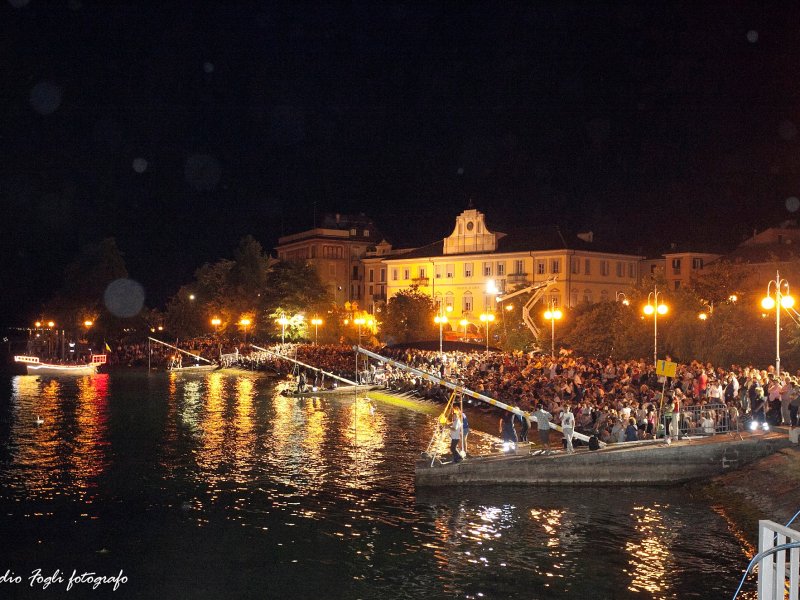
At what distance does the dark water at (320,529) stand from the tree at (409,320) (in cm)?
4613

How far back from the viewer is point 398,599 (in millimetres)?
15344

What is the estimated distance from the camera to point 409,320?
8025 cm

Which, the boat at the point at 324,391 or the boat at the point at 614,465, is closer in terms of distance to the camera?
the boat at the point at 614,465

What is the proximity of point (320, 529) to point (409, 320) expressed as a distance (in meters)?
60.6

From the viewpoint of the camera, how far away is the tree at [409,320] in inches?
3130

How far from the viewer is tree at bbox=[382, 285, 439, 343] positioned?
7950cm

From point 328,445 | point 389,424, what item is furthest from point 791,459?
point 389,424

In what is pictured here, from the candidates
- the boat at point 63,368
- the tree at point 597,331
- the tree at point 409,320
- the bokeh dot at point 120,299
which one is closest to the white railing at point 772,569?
the tree at point 597,331

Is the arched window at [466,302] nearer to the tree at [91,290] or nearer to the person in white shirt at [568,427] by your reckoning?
the tree at [91,290]

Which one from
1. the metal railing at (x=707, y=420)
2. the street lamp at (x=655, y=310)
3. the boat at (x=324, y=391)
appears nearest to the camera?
the metal railing at (x=707, y=420)

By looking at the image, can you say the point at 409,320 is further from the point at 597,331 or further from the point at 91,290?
the point at 91,290

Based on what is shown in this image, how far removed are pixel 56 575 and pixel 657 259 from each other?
3397 inches


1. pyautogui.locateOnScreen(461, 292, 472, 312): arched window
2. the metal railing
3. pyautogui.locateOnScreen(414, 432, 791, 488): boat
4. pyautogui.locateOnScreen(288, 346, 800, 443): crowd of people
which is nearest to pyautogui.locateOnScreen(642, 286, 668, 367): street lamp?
pyautogui.locateOnScreen(288, 346, 800, 443): crowd of people

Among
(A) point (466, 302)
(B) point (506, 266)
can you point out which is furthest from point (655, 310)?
(A) point (466, 302)
